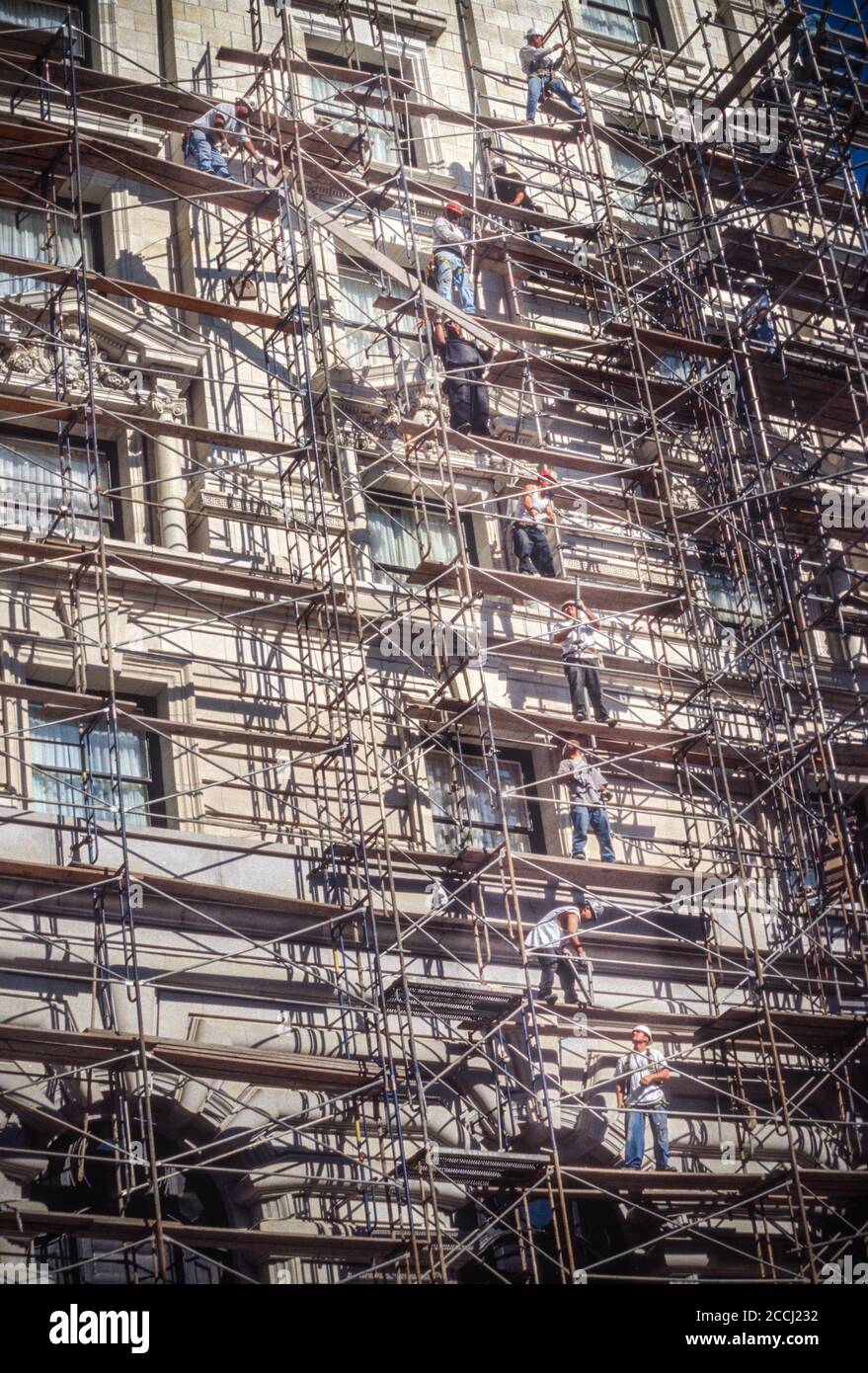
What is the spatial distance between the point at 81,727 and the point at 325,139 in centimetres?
1169

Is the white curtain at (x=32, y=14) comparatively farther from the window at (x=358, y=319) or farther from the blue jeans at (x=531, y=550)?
the blue jeans at (x=531, y=550)

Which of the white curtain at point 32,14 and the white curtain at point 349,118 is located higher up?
the white curtain at point 32,14

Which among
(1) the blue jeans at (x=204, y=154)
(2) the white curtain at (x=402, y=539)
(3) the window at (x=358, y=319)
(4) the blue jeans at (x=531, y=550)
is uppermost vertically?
(1) the blue jeans at (x=204, y=154)

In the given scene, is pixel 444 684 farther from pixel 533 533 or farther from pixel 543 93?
pixel 543 93

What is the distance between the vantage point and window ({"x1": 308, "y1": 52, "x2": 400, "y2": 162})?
127 feet

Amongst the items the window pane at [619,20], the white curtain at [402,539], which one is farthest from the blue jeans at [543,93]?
the white curtain at [402,539]

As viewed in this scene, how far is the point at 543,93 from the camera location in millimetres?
40562

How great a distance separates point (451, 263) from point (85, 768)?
10.9 m

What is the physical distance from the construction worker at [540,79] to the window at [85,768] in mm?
14650

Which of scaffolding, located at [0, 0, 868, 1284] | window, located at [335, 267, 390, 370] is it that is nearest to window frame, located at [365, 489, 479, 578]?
scaffolding, located at [0, 0, 868, 1284]

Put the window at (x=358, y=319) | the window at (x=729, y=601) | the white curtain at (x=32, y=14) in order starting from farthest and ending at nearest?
the window at (x=729, y=601) → the white curtain at (x=32, y=14) → the window at (x=358, y=319)

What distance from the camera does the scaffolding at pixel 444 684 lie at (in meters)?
28.1
